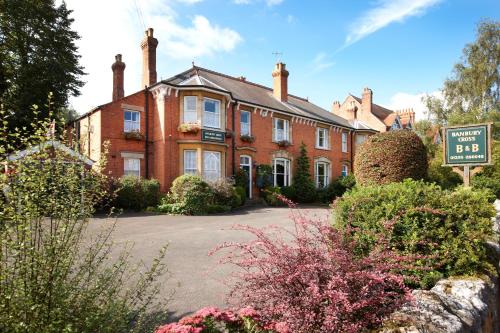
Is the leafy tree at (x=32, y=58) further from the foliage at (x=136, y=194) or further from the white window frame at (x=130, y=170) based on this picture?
the foliage at (x=136, y=194)

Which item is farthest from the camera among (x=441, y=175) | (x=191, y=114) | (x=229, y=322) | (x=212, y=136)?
(x=212, y=136)

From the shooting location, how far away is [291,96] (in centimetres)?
3106

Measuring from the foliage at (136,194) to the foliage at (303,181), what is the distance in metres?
11.0

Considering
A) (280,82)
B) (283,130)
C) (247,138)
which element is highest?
(280,82)

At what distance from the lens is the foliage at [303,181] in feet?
76.6

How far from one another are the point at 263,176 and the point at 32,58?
2053cm

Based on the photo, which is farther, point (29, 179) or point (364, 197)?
point (364, 197)

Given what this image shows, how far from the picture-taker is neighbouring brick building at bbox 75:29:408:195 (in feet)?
57.2

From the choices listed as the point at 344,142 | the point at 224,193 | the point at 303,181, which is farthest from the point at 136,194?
the point at 344,142

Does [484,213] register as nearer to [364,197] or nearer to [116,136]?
[364,197]

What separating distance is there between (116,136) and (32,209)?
51.8ft

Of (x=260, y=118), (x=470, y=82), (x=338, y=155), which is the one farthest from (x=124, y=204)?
(x=470, y=82)

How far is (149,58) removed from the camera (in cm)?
2005

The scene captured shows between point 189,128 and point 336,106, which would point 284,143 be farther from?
point 336,106
